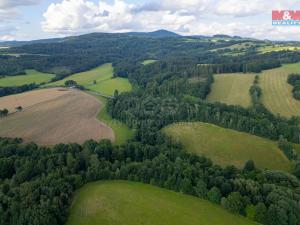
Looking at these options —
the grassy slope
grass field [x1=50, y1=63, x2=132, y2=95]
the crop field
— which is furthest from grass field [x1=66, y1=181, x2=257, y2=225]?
grass field [x1=50, y1=63, x2=132, y2=95]

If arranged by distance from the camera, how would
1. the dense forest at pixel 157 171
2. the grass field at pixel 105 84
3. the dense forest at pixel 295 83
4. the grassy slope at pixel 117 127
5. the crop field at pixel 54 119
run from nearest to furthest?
the dense forest at pixel 157 171 < the grassy slope at pixel 117 127 < the crop field at pixel 54 119 < the dense forest at pixel 295 83 < the grass field at pixel 105 84

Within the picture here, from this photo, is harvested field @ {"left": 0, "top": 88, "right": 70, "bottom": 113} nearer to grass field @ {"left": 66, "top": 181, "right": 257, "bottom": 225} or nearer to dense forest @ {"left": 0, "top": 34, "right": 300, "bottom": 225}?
dense forest @ {"left": 0, "top": 34, "right": 300, "bottom": 225}

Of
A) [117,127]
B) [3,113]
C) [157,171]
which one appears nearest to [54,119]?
[3,113]

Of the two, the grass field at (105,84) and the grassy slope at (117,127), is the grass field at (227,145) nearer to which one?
the grassy slope at (117,127)

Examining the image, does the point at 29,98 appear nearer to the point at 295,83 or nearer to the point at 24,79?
the point at 24,79

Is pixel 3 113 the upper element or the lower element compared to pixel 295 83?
lower

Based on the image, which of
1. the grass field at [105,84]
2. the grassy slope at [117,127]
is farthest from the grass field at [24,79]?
the grassy slope at [117,127]
